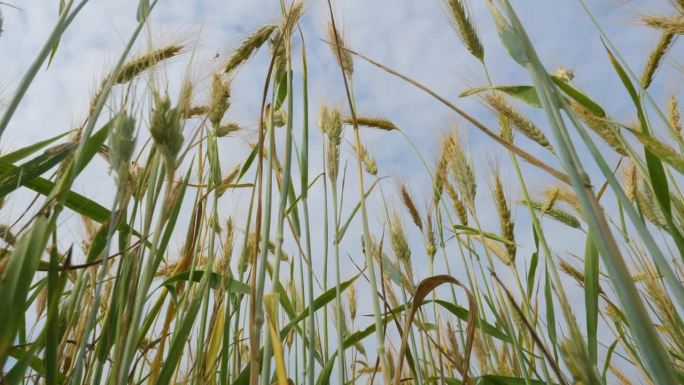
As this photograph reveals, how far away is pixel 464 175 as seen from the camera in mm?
1635

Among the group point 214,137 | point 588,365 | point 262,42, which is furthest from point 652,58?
point 588,365

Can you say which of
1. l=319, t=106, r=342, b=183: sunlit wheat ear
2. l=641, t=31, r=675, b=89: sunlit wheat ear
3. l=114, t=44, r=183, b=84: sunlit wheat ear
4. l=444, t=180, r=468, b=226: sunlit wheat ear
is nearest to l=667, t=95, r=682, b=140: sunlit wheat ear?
l=641, t=31, r=675, b=89: sunlit wheat ear

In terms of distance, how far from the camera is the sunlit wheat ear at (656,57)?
1.61m

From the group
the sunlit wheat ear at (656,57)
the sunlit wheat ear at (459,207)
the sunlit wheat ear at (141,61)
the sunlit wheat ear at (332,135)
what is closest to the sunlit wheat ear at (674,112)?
the sunlit wheat ear at (656,57)

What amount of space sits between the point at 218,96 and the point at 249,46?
19cm

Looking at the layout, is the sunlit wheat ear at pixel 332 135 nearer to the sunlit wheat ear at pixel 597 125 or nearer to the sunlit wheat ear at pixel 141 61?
the sunlit wheat ear at pixel 141 61

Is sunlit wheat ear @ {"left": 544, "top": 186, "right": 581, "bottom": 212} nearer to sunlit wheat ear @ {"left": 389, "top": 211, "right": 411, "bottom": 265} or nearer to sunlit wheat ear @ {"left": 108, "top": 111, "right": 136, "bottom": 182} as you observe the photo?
sunlit wheat ear @ {"left": 389, "top": 211, "right": 411, "bottom": 265}

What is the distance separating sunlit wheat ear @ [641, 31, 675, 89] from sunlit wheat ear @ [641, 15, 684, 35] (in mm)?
160

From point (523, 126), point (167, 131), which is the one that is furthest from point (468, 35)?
point (167, 131)

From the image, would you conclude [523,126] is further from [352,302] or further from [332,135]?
[352,302]

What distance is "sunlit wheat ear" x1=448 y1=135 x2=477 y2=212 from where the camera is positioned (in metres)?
1.60

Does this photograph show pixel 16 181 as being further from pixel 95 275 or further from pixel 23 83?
pixel 95 275

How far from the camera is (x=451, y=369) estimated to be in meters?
1.61

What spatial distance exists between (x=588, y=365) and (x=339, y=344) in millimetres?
633
